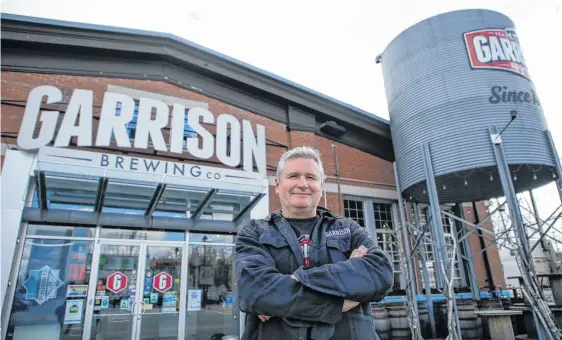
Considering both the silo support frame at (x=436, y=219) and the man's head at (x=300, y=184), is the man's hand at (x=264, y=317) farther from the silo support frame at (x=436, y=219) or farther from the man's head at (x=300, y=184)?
the silo support frame at (x=436, y=219)

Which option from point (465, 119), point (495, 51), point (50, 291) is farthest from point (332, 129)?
point (50, 291)

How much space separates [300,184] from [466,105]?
797 centimetres

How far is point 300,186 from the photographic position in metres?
1.90

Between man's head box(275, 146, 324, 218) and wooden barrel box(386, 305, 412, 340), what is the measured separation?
699cm

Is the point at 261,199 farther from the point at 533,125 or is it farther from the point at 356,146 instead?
the point at 533,125

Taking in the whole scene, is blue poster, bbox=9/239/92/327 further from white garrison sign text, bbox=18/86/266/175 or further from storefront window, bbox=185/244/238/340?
storefront window, bbox=185/244/238/340

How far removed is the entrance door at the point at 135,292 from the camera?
6.96 meters

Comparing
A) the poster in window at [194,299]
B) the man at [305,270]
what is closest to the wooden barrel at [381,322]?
the poster in window at [194,299]

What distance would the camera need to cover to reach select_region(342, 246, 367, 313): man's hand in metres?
1.61

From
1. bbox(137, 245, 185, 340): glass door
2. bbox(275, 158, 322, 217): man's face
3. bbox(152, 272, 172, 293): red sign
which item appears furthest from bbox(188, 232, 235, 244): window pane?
bbox(275, 158, 322, 217): man's face

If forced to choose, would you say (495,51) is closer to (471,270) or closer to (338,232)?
(471,270)

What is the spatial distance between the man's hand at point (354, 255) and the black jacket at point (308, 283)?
3 centimetres

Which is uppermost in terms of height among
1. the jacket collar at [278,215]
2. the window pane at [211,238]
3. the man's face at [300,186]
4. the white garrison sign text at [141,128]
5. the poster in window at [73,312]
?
the white garrison sign text at [141,128]

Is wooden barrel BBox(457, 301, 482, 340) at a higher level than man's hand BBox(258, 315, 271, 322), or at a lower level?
lower
